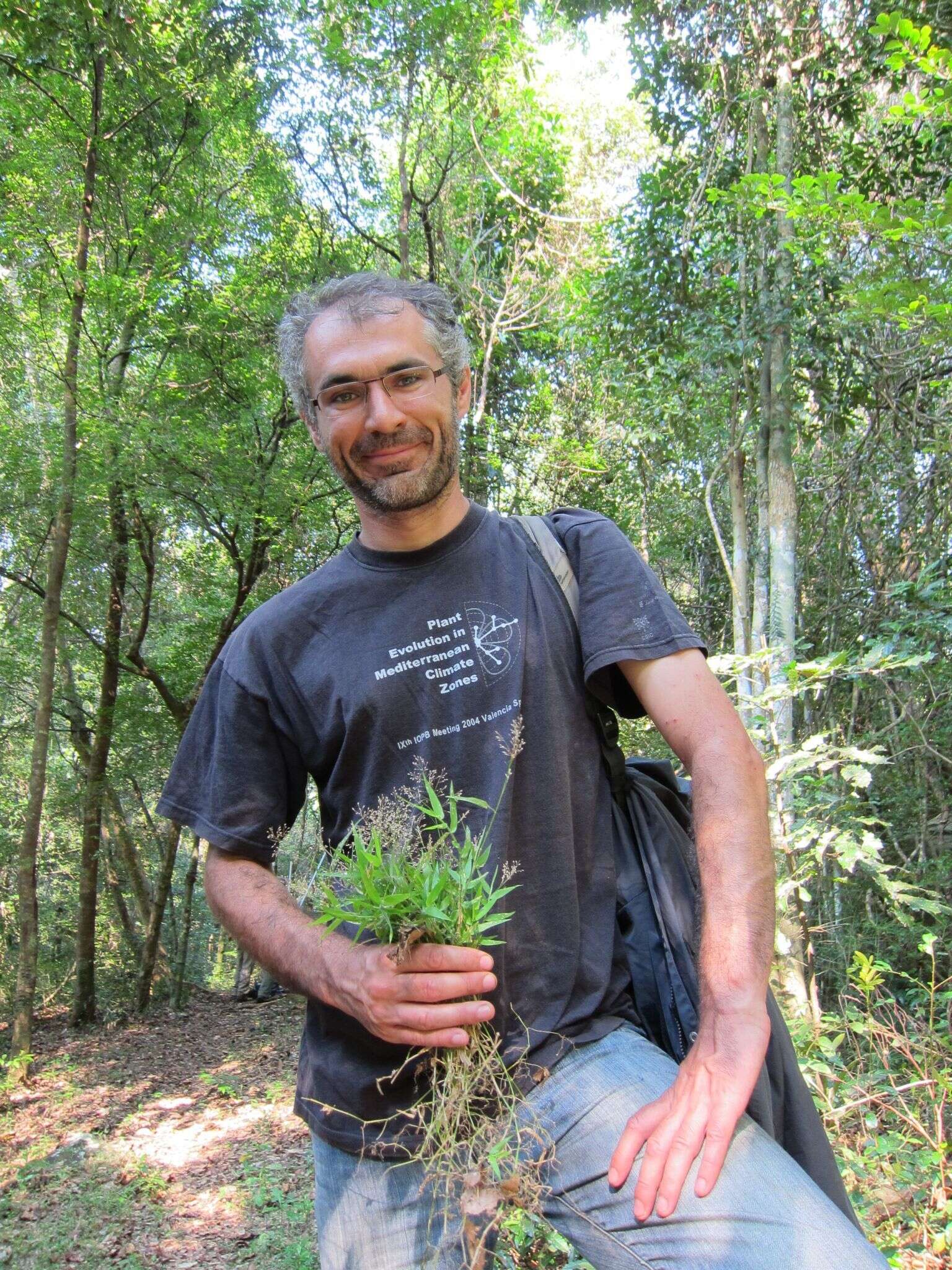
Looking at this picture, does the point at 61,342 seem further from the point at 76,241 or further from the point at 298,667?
the point at 298,667

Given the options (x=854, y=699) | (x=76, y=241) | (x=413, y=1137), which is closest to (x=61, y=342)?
(x=76, y=241)

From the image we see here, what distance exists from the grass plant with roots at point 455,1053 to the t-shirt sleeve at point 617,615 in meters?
0.26

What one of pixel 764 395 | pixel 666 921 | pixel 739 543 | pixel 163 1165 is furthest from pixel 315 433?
pixel 739 543

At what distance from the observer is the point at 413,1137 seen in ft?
5.13

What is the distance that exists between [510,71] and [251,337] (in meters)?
4.31

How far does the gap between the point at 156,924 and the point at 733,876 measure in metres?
11.8

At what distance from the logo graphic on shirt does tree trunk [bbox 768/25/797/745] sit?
16.2 ft

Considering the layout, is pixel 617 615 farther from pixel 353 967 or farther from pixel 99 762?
pixel 99 762

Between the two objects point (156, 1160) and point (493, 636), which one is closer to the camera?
point (493, 636)

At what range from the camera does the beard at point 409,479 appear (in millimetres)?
1912

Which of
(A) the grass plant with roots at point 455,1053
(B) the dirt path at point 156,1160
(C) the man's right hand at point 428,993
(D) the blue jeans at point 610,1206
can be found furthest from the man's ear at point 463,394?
(B) the dirt path at point 156,1160

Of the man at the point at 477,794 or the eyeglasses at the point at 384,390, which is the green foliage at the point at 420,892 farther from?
the eyeglasses at the point at 384,390

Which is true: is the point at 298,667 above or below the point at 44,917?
above

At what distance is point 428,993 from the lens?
4.49ft
